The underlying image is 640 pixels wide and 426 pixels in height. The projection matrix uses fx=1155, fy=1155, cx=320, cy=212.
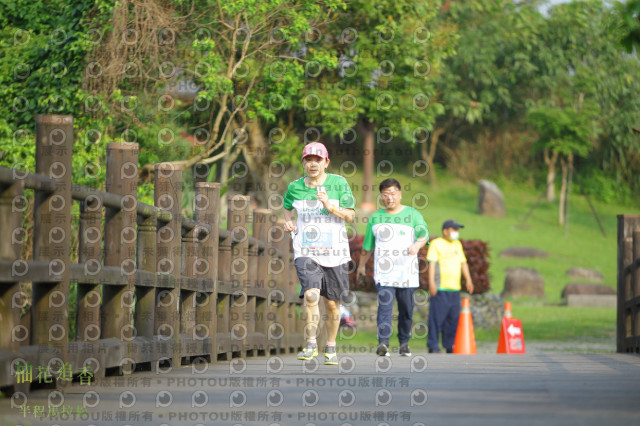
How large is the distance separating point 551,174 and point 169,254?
1649 inches

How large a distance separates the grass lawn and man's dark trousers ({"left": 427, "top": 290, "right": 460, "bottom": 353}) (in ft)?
21.3

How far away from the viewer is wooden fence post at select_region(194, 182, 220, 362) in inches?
367

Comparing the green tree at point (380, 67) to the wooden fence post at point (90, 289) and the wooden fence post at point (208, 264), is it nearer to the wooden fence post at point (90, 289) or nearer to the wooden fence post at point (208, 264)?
the wooden fence post at point (208, 264)

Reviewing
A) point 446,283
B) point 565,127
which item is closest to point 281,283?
point 446,283

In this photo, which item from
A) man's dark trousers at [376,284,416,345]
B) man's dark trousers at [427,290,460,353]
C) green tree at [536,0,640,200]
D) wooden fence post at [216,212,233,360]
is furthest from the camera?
green tree at [536,0,640,200]

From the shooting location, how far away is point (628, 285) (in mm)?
13836

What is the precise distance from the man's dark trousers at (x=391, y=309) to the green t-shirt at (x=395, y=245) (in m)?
0.12

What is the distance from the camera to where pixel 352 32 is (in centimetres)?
2230

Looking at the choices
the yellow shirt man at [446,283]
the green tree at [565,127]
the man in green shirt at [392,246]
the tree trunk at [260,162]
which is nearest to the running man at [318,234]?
the man in green shirt at [392,246]

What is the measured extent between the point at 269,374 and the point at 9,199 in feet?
9.09

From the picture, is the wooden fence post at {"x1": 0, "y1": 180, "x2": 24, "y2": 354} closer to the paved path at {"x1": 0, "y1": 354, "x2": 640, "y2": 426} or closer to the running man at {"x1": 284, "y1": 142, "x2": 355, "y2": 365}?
the paved path at {"x1": 0, "y1": 354, "x2": 640, "y2": 426}

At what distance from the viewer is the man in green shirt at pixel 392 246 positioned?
11344 mm

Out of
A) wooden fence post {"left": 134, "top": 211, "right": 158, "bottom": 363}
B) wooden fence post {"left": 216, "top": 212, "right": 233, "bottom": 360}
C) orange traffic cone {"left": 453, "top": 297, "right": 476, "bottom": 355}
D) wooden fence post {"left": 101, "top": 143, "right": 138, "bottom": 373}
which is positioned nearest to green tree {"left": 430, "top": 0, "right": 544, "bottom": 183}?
orange traffic cone {"left": 453, "top": 297, "right": 476, "bottom": 355}

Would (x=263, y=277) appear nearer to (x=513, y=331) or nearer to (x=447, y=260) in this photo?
(x=447, y=260)
